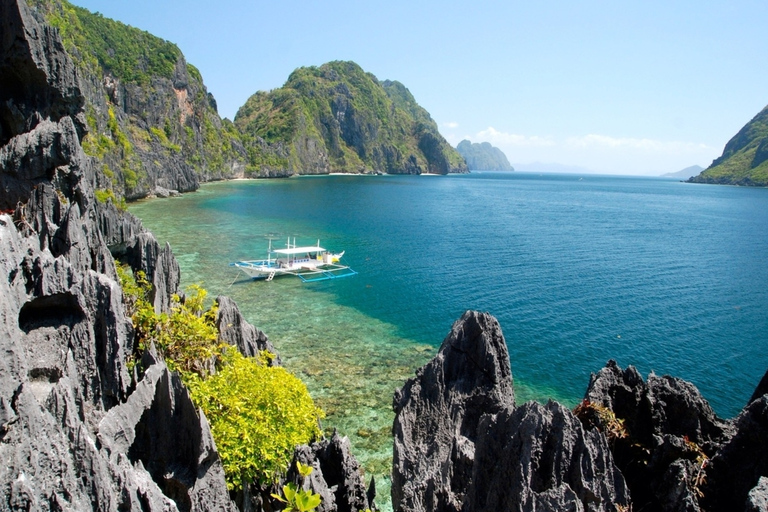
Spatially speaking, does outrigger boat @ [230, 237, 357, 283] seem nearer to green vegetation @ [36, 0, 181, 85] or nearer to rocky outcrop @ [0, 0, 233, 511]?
rocky outcrop @ [0, 0, 233, 511]

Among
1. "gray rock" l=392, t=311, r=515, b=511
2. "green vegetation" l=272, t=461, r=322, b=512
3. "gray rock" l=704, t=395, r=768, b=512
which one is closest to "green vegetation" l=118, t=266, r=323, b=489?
"green vegetation" l=272, t=461, r=322, b=512

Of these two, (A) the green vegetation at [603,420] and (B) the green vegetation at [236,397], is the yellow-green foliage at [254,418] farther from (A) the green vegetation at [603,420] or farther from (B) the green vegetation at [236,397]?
(A) the green vegetation at [603,420]

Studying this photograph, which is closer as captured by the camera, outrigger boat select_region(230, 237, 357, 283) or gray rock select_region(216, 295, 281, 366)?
gray rock select_region(216, 295, 281, 366)

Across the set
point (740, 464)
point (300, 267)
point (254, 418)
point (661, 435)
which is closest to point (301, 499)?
point (254, 418)

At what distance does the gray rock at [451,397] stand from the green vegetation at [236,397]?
12.0ft

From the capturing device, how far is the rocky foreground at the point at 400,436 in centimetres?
959

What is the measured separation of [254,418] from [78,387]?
5148 mm

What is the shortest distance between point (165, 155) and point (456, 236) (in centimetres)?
8927

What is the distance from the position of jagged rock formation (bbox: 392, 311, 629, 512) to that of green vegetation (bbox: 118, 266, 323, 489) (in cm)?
368

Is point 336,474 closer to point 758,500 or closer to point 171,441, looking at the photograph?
point 171,441

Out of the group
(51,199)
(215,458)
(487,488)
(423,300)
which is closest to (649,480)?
(487,488)

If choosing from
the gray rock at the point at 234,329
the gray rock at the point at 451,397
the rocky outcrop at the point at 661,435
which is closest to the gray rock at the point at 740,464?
the rocky outcrop at the point at 661,435

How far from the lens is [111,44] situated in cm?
14938

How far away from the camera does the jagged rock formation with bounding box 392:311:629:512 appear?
1074 centimetres
